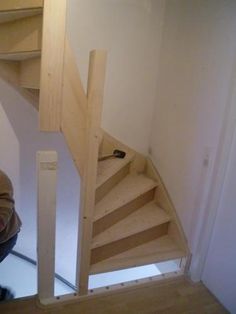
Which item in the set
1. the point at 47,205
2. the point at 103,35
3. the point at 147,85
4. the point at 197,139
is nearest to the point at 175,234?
the point at 197,139

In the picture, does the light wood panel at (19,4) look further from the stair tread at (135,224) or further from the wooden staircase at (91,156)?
the stair tread at (135,224)

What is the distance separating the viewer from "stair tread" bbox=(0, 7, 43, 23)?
1.17 meters

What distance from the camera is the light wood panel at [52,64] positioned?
44.8 inches

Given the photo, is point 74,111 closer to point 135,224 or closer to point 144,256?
point 135,224

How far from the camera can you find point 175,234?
2.10 meters

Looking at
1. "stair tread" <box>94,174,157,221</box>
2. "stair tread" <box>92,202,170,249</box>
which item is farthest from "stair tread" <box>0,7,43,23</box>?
"stair tread" <box>92,202,170,249</box>

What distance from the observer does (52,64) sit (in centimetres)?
121

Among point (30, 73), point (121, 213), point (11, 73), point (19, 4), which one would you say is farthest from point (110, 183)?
point (19, 4)

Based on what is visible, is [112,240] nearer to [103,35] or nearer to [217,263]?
[217,263]

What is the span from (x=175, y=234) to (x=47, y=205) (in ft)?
3.73

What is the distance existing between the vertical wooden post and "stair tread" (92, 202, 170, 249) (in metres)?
0.16

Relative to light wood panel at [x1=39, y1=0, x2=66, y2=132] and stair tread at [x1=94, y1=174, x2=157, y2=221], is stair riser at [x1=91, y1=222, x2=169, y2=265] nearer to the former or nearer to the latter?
stair tread at [x1=94, y1=174, x2=157, y2=221]

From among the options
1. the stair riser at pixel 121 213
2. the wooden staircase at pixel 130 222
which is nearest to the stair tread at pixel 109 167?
the wooden staircase at pixel 130 222

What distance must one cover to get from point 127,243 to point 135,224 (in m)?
0.16
